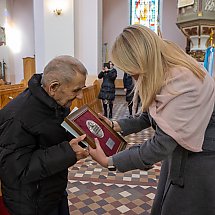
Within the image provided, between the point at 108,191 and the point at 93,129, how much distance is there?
185cm

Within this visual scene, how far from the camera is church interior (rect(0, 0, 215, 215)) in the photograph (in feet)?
10.0

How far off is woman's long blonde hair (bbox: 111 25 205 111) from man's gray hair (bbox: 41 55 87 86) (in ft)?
0.64

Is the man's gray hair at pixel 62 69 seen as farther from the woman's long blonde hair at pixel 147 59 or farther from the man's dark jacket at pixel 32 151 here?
the woman's long blonde hair at pixel 147 59

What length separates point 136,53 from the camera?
46.8 inches

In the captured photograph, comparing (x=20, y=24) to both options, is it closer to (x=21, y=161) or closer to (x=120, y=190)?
(x=120, y=190)

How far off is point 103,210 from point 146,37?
6.63 ft

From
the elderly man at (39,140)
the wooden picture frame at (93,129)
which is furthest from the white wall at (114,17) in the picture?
the elderly man at (39,140)

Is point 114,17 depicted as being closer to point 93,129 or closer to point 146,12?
point 146,12

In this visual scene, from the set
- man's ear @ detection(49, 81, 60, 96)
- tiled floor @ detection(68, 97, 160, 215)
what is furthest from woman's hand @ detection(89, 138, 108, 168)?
tiled floor @ detection(68, 97, 160, 215)

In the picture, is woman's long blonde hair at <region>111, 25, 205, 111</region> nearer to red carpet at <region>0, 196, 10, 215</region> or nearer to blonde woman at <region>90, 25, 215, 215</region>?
blonde woman at <region>90, 25, 215, 215</region>

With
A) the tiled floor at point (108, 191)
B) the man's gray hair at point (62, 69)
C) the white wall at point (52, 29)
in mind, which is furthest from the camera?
the white wall at point (52, 29)

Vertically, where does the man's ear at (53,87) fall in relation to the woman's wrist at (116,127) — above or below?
above

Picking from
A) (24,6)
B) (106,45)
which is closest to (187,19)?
(106,45)

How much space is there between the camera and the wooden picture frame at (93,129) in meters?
1.38
